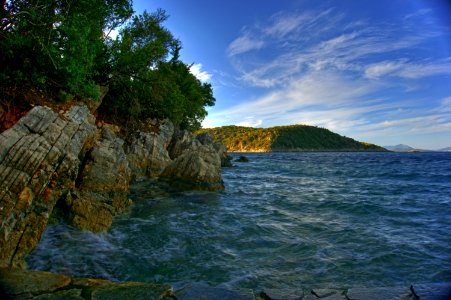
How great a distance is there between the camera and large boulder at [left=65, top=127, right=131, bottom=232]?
30.7 ft

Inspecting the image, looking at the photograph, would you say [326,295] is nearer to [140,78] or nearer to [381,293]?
[381,293]

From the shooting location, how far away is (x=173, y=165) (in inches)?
787

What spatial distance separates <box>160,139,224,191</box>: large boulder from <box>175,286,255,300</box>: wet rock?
42.9 ft

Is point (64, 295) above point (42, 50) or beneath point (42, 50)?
beneath

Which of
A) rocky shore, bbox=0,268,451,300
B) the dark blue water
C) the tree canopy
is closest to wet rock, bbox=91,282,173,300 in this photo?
rocky shore, bbox=0,268,451,300

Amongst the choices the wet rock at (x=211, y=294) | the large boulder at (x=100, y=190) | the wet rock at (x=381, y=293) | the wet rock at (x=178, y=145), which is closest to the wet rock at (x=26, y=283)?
the wet rock at (x=211, y=294)

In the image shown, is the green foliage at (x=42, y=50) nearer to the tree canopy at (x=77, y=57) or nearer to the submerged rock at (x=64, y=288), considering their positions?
the tree canopy at (x=77, y=57)

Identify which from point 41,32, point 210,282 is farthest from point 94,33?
point 210,282

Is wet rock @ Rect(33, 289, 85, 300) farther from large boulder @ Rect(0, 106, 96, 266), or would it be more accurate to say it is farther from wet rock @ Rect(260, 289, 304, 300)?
wet rock @ Rect(260, 289, 304, 300)

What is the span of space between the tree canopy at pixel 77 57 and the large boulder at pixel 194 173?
17.8 feet

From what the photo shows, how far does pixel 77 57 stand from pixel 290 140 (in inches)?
6391

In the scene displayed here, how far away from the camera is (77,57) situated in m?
11.6

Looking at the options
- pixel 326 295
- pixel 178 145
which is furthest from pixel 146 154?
pixel 326 295

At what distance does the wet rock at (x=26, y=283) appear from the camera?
462 cm
